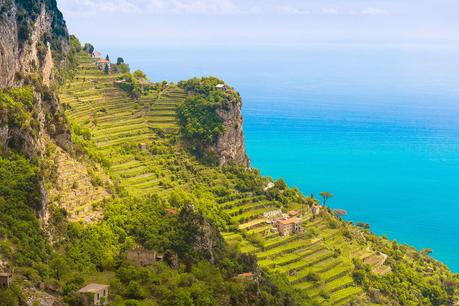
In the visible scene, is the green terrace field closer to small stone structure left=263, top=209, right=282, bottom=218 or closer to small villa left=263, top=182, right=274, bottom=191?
small stone structure left=263, top=209, right=282, bottom=218

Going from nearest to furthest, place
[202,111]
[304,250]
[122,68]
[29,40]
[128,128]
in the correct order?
[29,40], [304,250], [128,128], [202,111], [122,68]

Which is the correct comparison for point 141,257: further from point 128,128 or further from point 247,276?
point 128,128

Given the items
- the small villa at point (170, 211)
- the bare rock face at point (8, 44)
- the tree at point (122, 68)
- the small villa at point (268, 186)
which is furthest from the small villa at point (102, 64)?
the small villa at point (170, 211)

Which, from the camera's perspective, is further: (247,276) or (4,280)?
(247,276)

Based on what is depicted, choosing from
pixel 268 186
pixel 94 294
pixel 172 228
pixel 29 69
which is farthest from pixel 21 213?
pixel 268 186

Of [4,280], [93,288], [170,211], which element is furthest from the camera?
[170,211]

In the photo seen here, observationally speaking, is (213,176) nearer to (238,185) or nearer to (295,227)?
(238,185)

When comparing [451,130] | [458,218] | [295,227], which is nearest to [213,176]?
[295,227]
